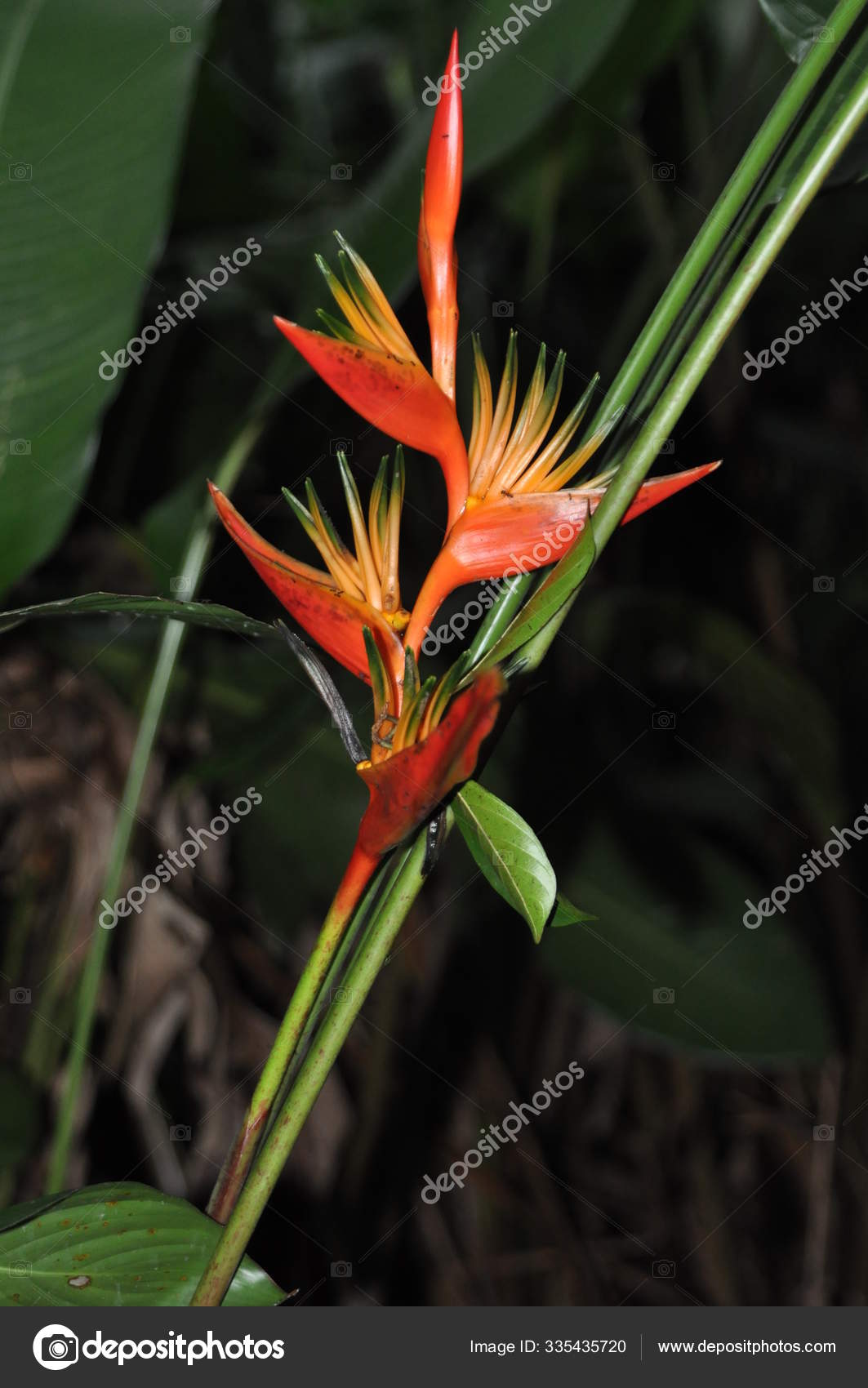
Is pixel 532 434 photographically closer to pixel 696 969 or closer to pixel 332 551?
pixel 332 551

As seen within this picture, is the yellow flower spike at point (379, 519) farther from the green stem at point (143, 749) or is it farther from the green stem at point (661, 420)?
the green stem at point (143, 749)

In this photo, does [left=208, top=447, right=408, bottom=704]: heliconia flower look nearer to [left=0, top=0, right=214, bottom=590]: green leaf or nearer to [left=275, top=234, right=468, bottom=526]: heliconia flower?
[left=275, top=234, right=468, bottom=526]: heliconia flower

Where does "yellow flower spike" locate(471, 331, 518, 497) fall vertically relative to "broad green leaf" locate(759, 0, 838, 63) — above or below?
below

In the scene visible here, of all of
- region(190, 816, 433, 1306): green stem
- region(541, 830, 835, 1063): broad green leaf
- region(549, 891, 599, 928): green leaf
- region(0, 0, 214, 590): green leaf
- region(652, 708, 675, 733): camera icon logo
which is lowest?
region(541, 830, 835, 1063): broad green leaf

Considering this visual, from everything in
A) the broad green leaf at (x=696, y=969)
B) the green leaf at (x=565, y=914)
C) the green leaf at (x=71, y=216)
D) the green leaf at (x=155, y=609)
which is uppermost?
the green leaf at (x=71, y=216)

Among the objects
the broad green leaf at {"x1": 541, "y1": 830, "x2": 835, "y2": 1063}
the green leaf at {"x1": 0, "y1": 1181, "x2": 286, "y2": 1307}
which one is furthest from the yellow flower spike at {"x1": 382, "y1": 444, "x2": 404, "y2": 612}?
the broad green leaf at {"x1": 541, "y1": 830, "x2": 835, "y2": 1063}

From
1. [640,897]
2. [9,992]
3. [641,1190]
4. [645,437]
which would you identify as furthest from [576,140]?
[641,1190]

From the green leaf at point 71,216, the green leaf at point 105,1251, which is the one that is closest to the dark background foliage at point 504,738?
the green leaf at point 71,216
